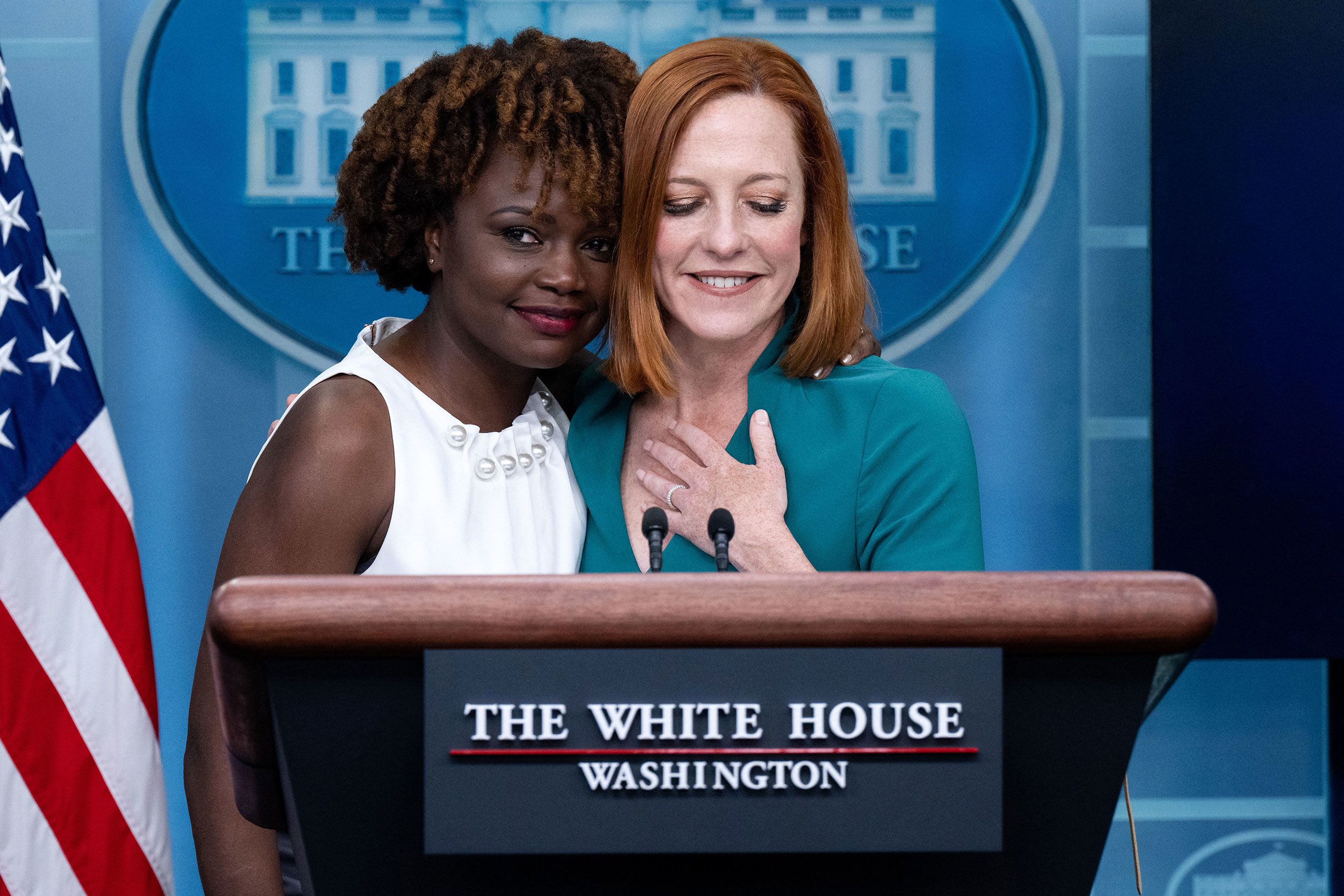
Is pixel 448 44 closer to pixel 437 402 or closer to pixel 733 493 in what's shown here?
pixel 437 402

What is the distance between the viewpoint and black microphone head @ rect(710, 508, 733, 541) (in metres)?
1.04

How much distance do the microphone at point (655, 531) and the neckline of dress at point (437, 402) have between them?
530 mm

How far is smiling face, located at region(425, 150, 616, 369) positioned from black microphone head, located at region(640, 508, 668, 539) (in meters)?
0.51

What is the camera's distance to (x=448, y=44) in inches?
109

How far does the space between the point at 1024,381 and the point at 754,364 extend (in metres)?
1.48

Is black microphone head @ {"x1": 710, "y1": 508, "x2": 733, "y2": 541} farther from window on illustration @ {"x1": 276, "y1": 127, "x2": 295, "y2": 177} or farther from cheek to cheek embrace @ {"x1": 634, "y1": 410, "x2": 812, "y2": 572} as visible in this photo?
window on illustration @ {"x1": 276, "y1": 127, "x2": 295, "y2": 177}

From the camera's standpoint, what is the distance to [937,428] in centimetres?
144

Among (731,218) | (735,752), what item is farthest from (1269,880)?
(735,752)

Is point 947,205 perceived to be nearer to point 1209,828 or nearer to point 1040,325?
point 1040,325

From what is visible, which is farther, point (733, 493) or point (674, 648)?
point (733, 493)

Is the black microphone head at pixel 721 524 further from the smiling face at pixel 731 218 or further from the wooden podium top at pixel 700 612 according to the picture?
the smiling face at pixel 731 218

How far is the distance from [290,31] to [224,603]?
2.32m

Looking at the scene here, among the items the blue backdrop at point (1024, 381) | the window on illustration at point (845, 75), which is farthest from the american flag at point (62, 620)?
the window on illustration at point (845, 75)

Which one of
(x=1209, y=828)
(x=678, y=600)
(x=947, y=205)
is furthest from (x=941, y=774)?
(x=1209, y=828)
